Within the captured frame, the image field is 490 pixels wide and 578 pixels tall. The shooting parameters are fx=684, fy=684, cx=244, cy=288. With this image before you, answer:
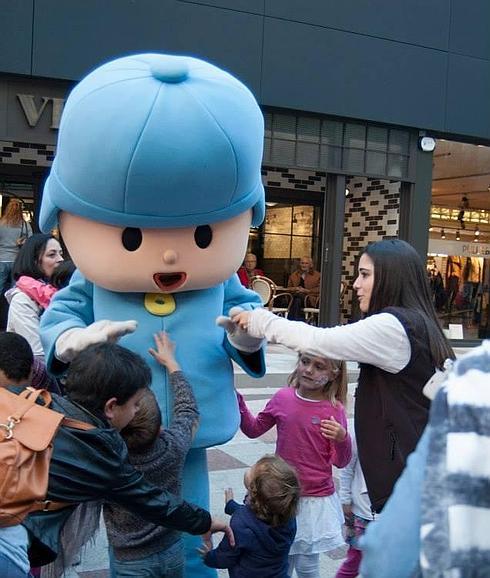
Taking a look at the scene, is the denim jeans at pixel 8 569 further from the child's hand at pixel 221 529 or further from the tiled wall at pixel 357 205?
the tiled wall at pixel 357 205

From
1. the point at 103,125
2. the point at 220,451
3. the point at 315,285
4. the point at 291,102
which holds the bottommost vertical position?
the point at 220,451

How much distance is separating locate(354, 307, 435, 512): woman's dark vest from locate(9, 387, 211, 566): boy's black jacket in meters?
0.73

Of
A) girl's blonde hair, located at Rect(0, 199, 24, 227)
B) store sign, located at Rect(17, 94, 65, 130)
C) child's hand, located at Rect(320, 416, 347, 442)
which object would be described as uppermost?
store sign, located at Rect(17, 94, 65, 130)

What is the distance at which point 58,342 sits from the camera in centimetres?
269

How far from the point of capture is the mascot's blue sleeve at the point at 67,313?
278 cm

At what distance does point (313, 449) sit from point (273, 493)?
1.85 feet

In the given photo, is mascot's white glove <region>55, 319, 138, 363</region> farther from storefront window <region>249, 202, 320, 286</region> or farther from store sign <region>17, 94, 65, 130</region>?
storefront window <region>249, 202, 320, 286</region>

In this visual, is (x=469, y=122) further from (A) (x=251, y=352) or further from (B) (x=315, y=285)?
(A) (x=251, y=352)

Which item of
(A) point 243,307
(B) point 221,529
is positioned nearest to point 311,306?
(A) point 243,307

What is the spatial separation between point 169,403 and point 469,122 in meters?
10.3

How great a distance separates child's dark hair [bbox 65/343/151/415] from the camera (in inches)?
81.0

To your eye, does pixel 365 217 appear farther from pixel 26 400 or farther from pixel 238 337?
pixel 26 400

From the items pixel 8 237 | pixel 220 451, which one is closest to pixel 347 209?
pixel 8 237

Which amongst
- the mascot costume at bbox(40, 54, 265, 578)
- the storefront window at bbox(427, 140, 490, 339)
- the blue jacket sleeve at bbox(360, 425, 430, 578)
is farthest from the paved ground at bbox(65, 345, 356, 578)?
the storefront window at bbox(427, 140, 490, 339)
